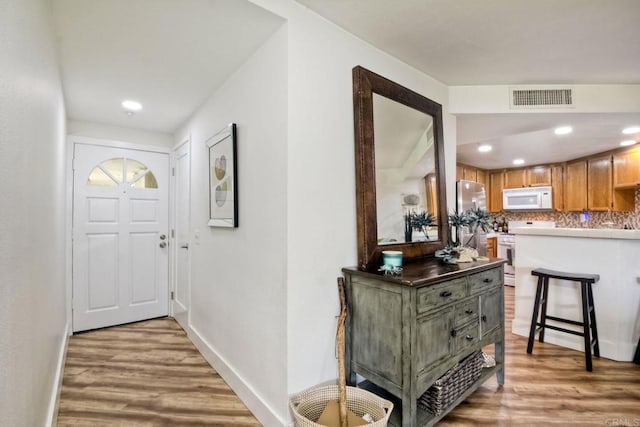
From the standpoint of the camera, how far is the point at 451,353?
1696mm

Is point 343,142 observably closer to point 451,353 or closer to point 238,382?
point 451,353

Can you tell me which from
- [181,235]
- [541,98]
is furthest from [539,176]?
[181,235]

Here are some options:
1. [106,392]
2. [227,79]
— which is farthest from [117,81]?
[106,392]

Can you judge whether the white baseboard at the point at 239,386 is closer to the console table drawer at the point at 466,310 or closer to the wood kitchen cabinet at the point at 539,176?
the console table drawer at the point at 466,310

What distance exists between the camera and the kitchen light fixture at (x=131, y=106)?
9.20 feet

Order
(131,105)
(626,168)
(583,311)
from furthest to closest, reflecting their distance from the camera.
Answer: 1. (626,168)
2. (131,105)
3. (583,311)

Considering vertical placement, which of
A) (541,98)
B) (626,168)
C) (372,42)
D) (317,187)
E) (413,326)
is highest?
(372,42)

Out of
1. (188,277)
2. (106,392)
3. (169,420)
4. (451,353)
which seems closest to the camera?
(451,353)

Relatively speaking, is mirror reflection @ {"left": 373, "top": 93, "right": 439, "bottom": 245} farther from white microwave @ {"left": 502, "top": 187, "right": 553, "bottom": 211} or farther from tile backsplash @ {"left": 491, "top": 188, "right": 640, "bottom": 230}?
tile backsplash @ {"left": 491, "top": 188, "right": 640, "bottom": 230}

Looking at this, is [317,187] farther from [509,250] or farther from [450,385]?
[509,250]

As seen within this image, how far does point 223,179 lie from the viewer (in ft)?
7.59

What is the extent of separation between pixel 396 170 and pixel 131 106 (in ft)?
8.33

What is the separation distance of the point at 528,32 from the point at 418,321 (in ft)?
6.23

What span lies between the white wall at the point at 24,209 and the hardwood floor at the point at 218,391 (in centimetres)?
56
